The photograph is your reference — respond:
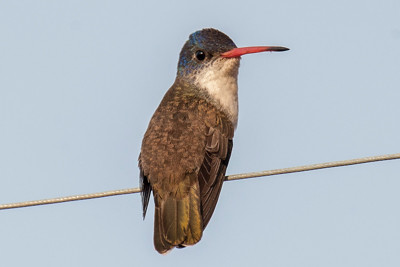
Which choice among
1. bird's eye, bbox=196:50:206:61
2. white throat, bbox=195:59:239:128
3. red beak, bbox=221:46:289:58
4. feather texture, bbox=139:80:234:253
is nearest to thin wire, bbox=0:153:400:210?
feather texture, bbox=139:80:234:253

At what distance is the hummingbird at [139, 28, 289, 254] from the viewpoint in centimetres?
857

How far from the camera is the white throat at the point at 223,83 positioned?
982cm

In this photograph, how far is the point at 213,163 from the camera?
9.00 m

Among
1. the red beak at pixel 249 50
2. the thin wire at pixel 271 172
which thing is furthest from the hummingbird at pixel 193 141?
the thin wire at pixel 271 172

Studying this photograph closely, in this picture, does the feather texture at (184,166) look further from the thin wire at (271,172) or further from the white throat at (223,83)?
the thin wire at (271,172)

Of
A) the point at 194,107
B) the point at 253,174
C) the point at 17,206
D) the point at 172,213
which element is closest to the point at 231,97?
the point at 194,107

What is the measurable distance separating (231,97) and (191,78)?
26.9 inches

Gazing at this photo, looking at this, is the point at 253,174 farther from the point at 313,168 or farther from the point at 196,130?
the point at 196,130

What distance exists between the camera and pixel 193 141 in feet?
29.7

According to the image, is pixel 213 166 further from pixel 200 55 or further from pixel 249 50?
pixel 200 55

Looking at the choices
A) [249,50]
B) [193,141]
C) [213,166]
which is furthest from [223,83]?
[213,166]

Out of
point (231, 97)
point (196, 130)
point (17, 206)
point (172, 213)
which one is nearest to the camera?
point (17, 206)

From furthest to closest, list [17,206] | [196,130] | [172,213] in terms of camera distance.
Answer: [196,130]
[172,213]
[17,206]

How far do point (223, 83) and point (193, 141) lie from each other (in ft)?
3.89
